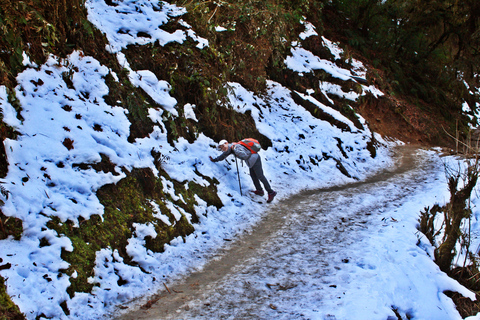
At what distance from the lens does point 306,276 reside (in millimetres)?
4426

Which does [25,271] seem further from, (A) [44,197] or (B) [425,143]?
(B) [425,143]

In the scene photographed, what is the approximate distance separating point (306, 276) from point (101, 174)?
3712mm

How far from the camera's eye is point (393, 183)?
9891mm

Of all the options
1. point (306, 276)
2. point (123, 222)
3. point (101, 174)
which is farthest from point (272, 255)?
point (101, 174)

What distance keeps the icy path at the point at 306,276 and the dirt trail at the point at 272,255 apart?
0.01m

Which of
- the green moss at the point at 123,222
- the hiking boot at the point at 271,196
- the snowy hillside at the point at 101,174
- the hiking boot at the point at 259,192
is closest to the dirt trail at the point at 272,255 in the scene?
the hiking boot at the point at 271,196

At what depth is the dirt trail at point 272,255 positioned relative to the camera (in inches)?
148

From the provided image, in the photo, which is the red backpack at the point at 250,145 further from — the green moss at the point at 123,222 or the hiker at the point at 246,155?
the green moss at the point at 123,222

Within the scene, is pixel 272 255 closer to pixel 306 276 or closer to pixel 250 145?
pixel 306 276

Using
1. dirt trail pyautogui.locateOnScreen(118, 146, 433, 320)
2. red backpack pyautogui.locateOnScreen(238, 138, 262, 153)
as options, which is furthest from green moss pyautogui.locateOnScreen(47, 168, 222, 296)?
red backpack pyautogui.locateOnScreen(238, 138, 262, 153)

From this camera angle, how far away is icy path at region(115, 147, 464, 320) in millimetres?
3657

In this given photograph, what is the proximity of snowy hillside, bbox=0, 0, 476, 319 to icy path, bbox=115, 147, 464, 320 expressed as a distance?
50 cm

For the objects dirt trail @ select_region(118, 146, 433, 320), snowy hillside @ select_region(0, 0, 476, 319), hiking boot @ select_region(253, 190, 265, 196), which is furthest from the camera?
hiking boot @ select_region(253, 190, 265, 196)

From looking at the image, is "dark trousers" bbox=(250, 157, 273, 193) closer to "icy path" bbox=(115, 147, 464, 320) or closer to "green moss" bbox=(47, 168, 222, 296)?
"icy path" bbox=(115, 147, 464, 320)
